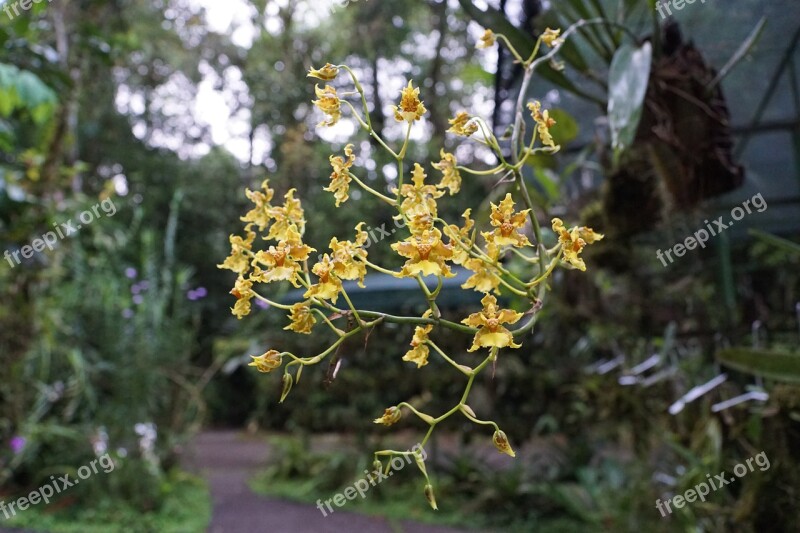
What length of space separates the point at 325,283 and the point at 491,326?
0.13 meters

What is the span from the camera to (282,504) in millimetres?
4023

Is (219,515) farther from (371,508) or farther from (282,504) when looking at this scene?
(371,508)

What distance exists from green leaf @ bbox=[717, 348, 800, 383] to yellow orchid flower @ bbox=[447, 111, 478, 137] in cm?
82

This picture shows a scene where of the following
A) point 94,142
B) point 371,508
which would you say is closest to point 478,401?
point 371,508

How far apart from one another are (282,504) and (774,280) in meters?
3.04

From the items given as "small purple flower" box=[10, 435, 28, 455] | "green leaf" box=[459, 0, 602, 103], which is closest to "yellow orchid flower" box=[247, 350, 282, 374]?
"green leaf" box=[459, 0, 602, 103]

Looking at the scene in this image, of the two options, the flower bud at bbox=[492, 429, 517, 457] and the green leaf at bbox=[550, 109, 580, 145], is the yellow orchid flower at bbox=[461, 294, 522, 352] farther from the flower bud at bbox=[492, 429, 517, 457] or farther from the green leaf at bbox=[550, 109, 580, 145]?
the green leaf at bbox=[550, 109, 580, 145]

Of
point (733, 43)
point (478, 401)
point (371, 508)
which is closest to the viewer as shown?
point (733, 43)

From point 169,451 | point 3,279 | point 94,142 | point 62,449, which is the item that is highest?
point 94,142

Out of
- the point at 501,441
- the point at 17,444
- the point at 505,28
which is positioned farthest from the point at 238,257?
the point at 17,444

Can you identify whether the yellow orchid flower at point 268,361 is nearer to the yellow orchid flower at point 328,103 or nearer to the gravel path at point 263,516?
the yellow orchid flower at point 328,103

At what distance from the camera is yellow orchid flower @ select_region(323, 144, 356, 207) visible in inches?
21.8

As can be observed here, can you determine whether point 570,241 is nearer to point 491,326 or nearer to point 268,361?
point 491,326

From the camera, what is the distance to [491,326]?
49cm
